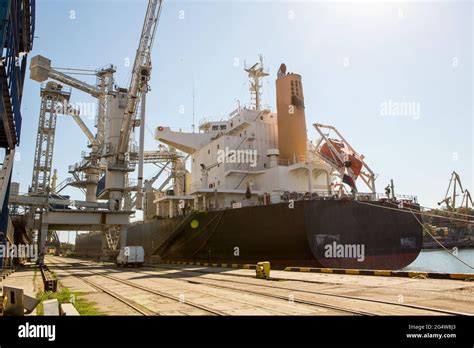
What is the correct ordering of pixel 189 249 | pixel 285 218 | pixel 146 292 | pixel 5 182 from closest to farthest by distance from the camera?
1. pixel 146 292
2. pixel 5 182
3. pixel 285 218
4. pixel 189 249

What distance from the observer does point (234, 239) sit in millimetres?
24141

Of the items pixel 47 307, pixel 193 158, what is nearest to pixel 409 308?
pixel 47 307

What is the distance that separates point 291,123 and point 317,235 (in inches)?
363

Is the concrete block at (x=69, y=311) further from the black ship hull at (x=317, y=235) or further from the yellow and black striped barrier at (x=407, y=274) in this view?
the black ship hull at (x=317, y=235)

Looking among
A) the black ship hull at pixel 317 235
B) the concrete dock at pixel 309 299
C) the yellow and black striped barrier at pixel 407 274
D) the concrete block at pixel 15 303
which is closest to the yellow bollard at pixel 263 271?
the concrete dock at pixel 309 299

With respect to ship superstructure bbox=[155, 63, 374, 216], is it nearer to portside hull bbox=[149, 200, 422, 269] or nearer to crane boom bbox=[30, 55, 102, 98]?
portside hull bbox=[149, 200, 422, 269]

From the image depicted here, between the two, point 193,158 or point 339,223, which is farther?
point 193,158

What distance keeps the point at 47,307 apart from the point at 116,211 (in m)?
27.3

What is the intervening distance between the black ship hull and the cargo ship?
0.06 metres

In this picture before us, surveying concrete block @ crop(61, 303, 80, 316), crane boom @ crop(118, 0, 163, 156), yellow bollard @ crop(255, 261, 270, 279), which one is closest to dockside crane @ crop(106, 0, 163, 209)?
crane boom @ crop(118, 0, 163, 156)

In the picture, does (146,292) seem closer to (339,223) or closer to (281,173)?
(339,223)

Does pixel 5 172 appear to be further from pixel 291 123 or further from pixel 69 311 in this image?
pixel 291 123

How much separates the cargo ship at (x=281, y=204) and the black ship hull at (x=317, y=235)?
58 millimetres
